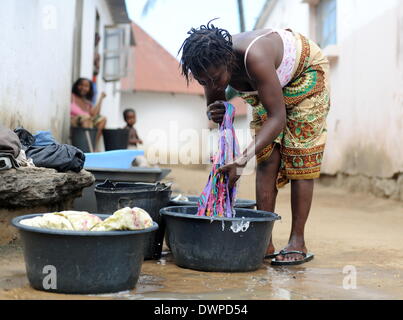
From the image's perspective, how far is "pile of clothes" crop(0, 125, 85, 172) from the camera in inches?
113

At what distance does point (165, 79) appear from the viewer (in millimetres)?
18859

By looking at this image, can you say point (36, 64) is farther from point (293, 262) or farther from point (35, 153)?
point (293, 262)

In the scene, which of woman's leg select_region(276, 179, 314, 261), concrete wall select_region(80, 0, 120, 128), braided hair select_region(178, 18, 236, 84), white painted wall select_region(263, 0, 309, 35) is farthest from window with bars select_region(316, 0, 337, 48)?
braided hair select_region(178, 18, 236, 84)

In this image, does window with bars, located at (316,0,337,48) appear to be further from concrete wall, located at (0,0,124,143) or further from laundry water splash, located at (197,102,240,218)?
laundry water splash, located at (197,102,240,218)

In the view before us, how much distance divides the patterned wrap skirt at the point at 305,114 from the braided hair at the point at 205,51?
477mm

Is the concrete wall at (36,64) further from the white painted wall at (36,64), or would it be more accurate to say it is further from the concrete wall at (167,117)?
the concrete wall at (167,117)

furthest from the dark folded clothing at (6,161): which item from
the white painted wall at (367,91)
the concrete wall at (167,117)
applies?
the concrete wall at (167,117)

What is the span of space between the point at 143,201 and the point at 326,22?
25.0ft

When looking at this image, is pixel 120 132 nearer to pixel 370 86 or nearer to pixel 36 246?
pixel 370 86

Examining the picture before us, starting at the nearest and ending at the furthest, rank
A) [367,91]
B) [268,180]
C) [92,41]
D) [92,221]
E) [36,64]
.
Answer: [92,221] < [268,180] < [36,64] < [367,91] < [92,41]

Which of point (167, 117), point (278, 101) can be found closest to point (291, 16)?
point (167, 117)

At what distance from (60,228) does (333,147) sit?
6976 mm

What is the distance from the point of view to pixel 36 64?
473 cm
